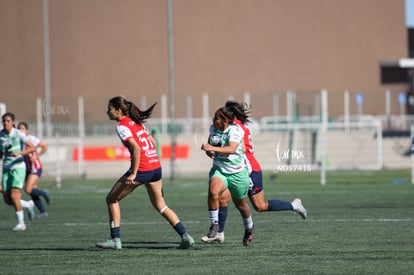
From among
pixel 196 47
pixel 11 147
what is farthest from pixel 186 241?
pixel 196 47

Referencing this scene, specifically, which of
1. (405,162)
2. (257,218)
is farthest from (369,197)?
(405,162)

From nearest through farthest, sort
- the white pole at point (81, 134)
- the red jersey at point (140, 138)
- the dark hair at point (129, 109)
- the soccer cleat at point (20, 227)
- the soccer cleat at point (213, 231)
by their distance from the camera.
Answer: the red jersey at point (140, 138) < the dark hair at point (129, 109) < the soccer cleat at point (213, 231) < the soccer cleat at point (20, 227) < the white pole at point (81, 134)

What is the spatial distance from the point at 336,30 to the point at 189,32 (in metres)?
9.40

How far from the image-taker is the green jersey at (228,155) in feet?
41.8

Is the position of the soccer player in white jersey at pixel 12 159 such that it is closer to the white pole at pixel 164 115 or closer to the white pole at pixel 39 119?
the white pole at pixel 39 119

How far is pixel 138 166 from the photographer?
1248 centimetres

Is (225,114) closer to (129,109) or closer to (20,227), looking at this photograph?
(129,109)

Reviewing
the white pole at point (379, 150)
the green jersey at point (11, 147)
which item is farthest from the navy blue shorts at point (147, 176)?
the white pole at point (379, 150)

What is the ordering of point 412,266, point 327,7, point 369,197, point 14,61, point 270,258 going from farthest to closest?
point 327,7
point 14,61
point 369,197
point 270,258
point 412,266

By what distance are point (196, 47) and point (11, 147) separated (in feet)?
136

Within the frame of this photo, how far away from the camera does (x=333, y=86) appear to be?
58.8 metres

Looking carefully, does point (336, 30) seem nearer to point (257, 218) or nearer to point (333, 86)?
point (333, 86)

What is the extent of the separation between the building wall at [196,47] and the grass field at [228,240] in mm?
32140

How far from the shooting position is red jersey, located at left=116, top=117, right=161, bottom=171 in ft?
41.1
